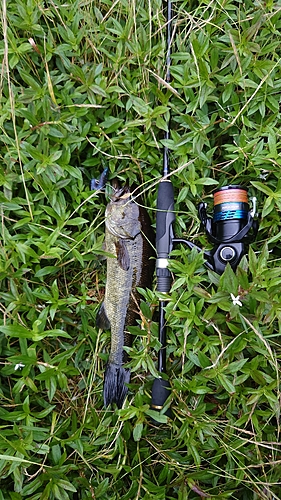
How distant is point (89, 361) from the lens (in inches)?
105

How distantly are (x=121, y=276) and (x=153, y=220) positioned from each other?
42cm

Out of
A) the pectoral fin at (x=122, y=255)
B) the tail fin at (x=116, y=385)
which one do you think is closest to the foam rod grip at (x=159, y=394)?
the tail fin at (x=116, y=385)

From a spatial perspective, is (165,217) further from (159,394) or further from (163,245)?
(159,394)

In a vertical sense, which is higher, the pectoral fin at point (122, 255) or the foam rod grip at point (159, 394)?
the pectoral fin at point (122, 255)

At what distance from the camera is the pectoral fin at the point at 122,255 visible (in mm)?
2584

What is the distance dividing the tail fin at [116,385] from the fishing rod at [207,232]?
0.63ft

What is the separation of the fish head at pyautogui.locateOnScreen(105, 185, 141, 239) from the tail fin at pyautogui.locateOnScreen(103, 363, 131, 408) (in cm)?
82

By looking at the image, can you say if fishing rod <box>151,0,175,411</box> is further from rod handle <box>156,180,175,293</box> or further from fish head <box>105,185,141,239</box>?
fish head <box>105,185,141,239</box>

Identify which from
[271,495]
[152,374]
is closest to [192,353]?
[152,374]

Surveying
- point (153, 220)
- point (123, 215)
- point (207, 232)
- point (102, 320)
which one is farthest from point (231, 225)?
point (102, 320)

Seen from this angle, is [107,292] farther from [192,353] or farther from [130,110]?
[130,110]

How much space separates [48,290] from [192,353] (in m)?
0.97

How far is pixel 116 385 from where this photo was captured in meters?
2.55

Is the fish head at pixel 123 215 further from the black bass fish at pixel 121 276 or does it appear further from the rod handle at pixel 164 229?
the rod handle at pixel 164 229
